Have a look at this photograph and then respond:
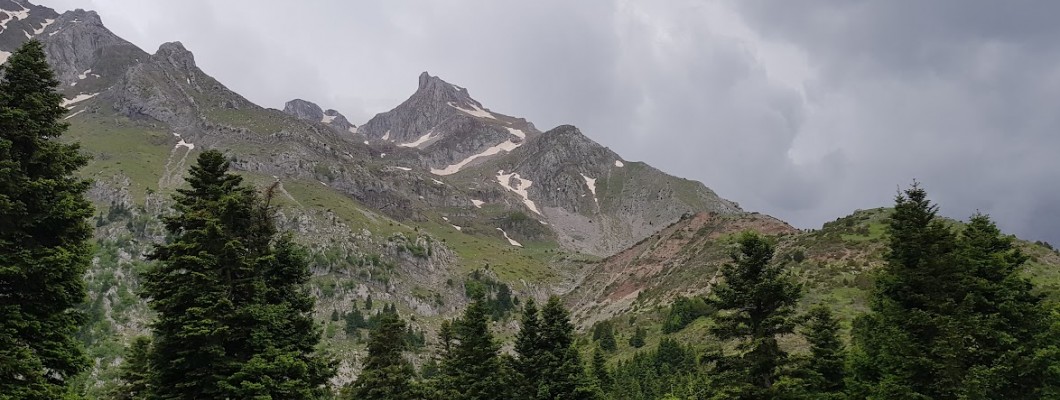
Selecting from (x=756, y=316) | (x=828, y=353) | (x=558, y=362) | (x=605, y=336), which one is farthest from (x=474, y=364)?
(x=605, y=336)

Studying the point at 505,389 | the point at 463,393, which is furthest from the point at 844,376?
the point at 463,393

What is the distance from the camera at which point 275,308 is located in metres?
21.3

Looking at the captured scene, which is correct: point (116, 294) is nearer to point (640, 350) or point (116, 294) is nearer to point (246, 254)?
point (640, 350)

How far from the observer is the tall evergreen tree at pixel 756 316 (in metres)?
21.9

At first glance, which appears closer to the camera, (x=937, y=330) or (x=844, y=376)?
(x=937, y=330)

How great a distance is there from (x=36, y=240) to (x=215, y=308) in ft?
19.0

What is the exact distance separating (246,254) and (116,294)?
151m

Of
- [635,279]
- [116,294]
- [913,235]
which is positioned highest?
[635,279]

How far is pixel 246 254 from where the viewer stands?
71.6 ft

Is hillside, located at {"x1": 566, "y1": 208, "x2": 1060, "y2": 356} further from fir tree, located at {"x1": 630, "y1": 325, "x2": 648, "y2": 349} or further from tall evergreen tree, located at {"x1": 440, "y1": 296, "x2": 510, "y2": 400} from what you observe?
tall evergreen tree, located at {"x1": 440, "y1": 296, "x2": 510, "y2": 400}

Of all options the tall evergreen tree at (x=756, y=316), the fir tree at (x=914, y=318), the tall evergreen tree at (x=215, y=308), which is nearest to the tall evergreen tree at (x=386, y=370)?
the tall evergreen tree at (x=215, y=308)

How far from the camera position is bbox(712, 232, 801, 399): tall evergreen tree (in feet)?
71.8

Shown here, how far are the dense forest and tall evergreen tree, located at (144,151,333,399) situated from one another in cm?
7

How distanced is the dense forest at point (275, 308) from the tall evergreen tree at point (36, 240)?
0.05m
